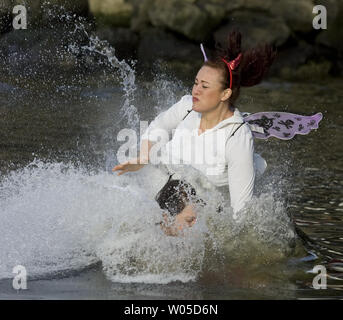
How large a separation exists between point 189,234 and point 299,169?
3.05m

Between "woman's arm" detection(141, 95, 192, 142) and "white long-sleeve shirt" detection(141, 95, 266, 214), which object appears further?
"woman's arm" detection(141, 95, 192, 142)

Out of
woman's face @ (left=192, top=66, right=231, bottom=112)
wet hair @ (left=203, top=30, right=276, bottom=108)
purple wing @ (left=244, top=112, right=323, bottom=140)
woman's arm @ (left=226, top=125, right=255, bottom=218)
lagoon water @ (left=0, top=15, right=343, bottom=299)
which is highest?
wet hair @ (left=203, top=30, right=276, bottom=108)

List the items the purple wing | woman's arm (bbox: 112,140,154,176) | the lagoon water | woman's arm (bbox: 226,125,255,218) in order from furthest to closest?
the purple wing
woman's arm (bbox: 112,140,154,176)
woman's arm (bbox: 226,125,255,218)
the lagoon water

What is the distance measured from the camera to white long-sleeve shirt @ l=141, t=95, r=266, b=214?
486cm

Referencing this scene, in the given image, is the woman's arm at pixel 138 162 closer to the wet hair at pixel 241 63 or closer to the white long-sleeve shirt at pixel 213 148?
the white long-sleeve shirt at pixel 213 148

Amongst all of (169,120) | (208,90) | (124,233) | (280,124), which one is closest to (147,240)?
(124,233)

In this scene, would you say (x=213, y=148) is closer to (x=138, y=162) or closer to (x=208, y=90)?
(x=208, y=90)

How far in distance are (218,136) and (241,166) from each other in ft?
0.91

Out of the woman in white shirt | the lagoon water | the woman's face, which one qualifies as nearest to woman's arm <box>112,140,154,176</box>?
the woman in white shirt

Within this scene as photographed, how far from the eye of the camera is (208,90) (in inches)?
193

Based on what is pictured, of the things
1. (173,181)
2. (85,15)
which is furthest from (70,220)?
(85,15)

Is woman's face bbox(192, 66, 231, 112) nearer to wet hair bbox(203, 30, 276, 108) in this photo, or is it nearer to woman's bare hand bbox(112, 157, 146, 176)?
wet hair bbox(203, 30, 276, 108)

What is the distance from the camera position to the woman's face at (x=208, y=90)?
4898mm

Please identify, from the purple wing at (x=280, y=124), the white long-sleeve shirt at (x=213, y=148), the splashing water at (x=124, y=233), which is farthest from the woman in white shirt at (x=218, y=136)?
the purple wing at (x=280, y=124)
